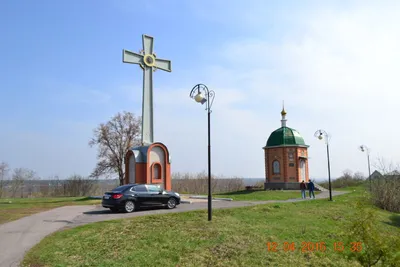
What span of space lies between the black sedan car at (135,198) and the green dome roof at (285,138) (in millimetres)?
24463

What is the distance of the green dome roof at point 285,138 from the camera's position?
38.5 m

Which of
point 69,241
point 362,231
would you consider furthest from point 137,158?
point 362,231

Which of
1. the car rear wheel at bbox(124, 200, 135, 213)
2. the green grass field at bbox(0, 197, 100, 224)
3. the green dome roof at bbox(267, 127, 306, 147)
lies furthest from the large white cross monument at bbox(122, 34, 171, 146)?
the green dome roof at bbox(267, 127, 306, 147)

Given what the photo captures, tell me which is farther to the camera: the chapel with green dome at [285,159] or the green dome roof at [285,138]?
→ the green dome roof at [285,138]

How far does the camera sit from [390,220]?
16.8 metres

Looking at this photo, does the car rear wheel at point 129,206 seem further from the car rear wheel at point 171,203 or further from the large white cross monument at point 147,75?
the large white cross monument at point 147,75

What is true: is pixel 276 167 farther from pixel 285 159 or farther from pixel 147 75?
pixel 147 75

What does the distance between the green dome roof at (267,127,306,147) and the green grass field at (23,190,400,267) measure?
2630 centimetres

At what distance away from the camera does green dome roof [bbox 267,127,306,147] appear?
38500mm

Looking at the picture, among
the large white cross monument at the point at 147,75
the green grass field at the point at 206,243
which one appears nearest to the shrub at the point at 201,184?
the large white cross monument at the point at 147,75

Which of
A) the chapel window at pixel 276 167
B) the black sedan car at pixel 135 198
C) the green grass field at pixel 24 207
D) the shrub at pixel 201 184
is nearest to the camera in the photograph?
the black sedan car at pixel 135 198
